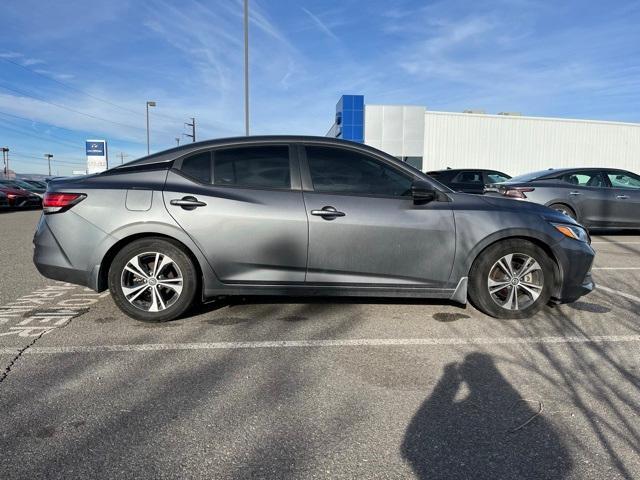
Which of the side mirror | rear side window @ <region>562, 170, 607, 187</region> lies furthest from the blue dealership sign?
the side mirror

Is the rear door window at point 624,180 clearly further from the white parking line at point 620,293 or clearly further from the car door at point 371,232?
the car door at point 371,232

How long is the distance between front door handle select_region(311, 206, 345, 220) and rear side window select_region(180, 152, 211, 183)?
1035 mm

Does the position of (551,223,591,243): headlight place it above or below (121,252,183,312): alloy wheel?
above

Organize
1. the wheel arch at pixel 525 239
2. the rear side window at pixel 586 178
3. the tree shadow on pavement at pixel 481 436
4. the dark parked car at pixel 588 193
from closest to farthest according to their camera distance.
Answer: the tree shadow on pavement at pixel 481 436
the wheel arch at pixel 525 239
the dark parked car at pixel 588 193
the rear side window at pixel 586 178

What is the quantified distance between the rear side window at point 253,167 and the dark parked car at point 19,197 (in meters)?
20.6

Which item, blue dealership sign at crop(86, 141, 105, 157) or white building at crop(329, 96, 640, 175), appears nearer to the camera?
white building at crop(329, 96, 640, 175)

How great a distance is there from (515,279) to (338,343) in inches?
71.0

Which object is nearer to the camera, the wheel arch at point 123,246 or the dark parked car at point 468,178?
the wheel arch at point 123,246

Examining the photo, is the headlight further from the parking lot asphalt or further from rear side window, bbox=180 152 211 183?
rear side window, bbox=180 152 211 183

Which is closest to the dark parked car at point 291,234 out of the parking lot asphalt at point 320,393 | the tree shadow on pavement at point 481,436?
the parking lot asphalt at point 320,393

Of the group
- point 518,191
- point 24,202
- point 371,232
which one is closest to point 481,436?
point 371,232

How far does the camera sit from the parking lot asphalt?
207 cm

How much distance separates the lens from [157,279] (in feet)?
12.9

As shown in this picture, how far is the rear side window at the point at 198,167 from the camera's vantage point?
13.1 ft
